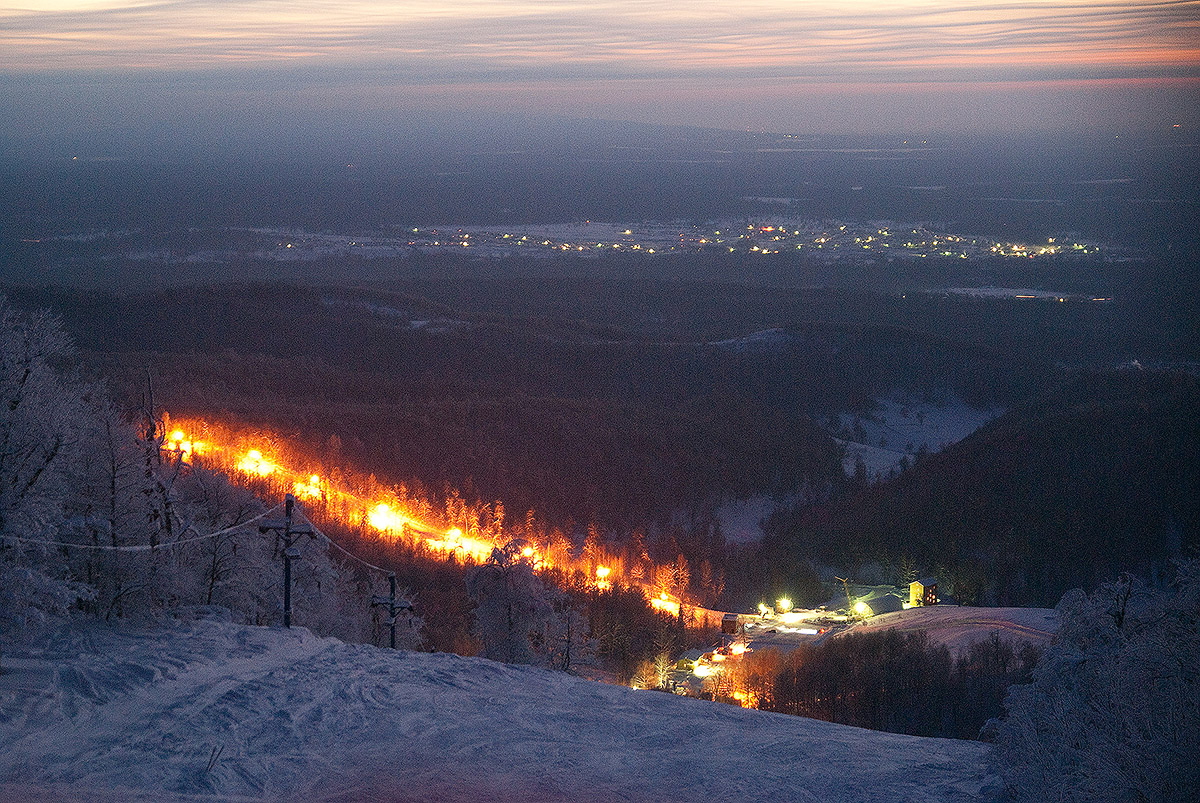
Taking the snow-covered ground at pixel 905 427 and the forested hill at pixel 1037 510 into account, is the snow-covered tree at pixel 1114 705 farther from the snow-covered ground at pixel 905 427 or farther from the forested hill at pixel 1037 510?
the snow-covered ground at pixel 905 427

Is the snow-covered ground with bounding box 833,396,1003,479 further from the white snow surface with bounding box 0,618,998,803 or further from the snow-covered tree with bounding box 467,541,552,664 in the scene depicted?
the white snow surface with bounding box 0,618,998,803

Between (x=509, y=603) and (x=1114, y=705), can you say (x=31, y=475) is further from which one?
(x=1114, y=705)

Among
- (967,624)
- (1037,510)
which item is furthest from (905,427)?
(967,624)

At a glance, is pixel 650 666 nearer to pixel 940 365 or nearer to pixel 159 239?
pixel 940 365

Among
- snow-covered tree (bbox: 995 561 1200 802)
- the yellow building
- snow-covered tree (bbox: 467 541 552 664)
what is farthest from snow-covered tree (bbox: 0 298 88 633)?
the yellow building

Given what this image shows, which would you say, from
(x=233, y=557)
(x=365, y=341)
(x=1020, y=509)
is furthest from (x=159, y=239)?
(x=233, y=557)

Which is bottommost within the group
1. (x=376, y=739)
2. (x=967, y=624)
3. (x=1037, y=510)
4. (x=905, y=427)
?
(x=905, y=427)
